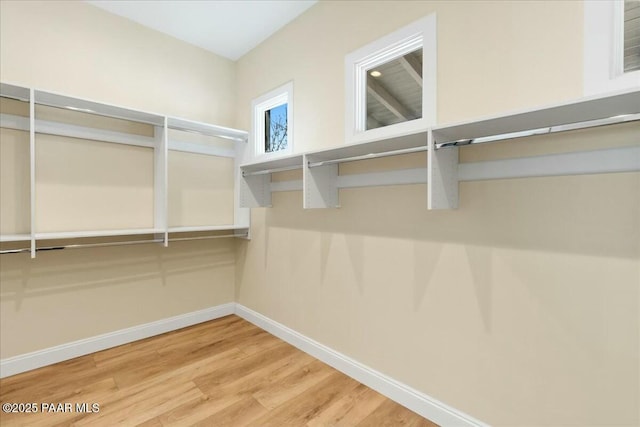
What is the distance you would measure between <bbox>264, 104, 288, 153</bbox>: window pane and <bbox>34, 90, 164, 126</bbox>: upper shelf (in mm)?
1003

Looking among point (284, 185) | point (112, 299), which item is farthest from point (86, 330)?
point (284, 185)

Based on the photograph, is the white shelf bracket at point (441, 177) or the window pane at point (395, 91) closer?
the white shelf bracket at point (441, 177)

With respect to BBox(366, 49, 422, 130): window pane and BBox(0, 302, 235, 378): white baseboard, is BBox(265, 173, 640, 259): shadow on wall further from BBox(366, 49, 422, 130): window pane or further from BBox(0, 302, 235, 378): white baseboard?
BBox(0, 302, 235, 378): white baseboard

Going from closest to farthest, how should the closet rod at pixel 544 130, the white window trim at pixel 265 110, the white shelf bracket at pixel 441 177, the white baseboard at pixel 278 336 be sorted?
1. the closet rod at pixel 544 130
2. the white shelf bracket at pixel 441 177
3. the white baseboard at pixel 278 336
4. the white window trim at pixel 265 110

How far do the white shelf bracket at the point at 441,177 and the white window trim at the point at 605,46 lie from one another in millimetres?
616

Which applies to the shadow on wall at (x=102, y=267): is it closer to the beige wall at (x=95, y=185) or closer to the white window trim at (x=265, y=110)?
the beige wall at (x=95, y=185)

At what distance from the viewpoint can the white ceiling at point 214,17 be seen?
255 centimetres

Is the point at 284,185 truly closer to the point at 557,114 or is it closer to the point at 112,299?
the point at 112,299

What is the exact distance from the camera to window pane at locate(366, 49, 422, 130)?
195 centimetres

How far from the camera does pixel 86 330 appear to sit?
8.43 ft

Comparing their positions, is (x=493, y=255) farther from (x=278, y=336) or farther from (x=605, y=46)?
(x=278, y=336)

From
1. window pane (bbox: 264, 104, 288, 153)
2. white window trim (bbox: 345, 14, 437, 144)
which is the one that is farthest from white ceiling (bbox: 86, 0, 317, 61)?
white window trim (bbox: 345, 14, 437, 144)

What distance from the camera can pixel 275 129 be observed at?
10.2 feet

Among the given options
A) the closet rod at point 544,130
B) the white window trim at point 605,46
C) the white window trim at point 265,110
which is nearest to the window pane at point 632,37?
the white window trim at point 605,46
